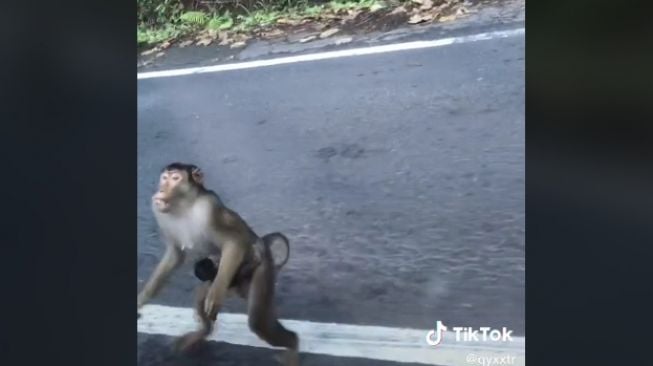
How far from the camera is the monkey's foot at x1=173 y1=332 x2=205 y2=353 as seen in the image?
9.00ft

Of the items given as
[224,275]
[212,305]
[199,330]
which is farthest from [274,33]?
[199,330]

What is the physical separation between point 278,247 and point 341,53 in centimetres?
76

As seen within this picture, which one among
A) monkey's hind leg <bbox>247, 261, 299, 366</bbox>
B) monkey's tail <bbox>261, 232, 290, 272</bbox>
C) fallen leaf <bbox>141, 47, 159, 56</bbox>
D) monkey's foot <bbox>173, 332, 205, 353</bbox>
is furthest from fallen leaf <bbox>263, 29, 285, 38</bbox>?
monkey's foot <bbox>173, 332, 205, 353</bbox>

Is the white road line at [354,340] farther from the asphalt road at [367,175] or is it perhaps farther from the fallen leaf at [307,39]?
the fallen leaf at [307,39]

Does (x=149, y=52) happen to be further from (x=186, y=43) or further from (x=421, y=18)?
(x=421, y=18)

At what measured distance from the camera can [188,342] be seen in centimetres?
275

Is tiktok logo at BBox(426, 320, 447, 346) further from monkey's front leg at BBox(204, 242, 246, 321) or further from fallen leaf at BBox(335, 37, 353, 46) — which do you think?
fallen leaf at BBox(335, 37, 353, 46)

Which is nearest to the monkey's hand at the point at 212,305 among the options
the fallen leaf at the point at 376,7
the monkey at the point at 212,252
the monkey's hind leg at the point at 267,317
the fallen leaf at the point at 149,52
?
the monkey at the point at 212,252

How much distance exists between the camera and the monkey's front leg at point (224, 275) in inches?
107

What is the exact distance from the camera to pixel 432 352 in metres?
2.62

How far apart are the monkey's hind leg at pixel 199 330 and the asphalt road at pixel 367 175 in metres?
0.04

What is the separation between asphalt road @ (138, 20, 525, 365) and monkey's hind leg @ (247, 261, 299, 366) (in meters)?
0.05

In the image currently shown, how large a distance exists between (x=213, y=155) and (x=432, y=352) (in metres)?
1.09
